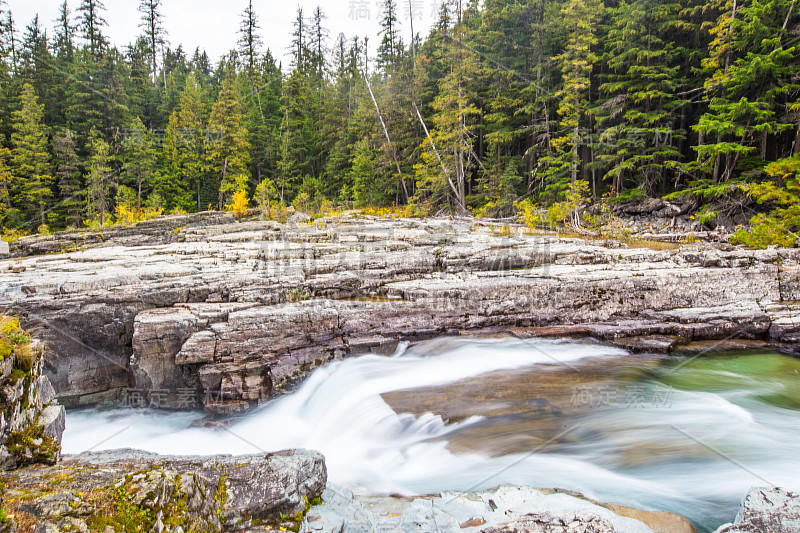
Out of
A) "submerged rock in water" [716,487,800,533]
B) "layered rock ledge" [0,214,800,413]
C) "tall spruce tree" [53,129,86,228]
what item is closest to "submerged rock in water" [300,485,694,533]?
"submerged rock in water" [716,487,800,533]

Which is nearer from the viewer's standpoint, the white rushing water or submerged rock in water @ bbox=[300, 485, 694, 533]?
submerged rock in water @ bbox=[300, 485, 694, 533]

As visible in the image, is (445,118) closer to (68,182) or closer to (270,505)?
(270,505)

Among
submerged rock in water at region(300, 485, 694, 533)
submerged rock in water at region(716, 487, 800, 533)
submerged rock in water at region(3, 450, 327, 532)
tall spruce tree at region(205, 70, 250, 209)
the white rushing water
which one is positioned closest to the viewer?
submerged rock in water at region(3, 450, 327, 532)

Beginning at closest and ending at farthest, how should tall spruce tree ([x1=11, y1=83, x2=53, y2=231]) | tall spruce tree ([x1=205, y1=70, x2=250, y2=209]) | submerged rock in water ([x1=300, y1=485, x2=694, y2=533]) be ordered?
1. submerged rock in water ([x1=300, y1=485, x2=694, y2=533])
2. tall spruce tree ([x1=11, y1=83, x2=53, y2=231])
3. tall spruce tree ([x1=205, y1=70, x2=250, y2=209])

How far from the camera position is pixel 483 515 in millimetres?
3539

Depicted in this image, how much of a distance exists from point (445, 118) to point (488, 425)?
19570 mm

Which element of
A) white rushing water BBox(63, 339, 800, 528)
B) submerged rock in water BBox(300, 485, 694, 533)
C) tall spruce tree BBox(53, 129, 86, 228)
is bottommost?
white rushing water BBox(63, 339, 800, 528)

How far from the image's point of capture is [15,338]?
154 inches

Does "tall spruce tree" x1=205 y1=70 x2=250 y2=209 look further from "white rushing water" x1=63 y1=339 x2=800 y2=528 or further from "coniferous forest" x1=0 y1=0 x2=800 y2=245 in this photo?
"white rushing water" x1=63 y1=339 x2=800 y2=528

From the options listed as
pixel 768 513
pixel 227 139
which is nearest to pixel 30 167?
pixel 227 139

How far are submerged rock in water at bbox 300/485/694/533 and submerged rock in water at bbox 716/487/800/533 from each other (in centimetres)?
55

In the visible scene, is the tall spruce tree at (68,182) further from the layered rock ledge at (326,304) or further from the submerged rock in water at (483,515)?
the submerged rock in water at (483,515)

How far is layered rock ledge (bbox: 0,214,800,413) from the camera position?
714 centimetres

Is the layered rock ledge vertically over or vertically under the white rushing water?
over
